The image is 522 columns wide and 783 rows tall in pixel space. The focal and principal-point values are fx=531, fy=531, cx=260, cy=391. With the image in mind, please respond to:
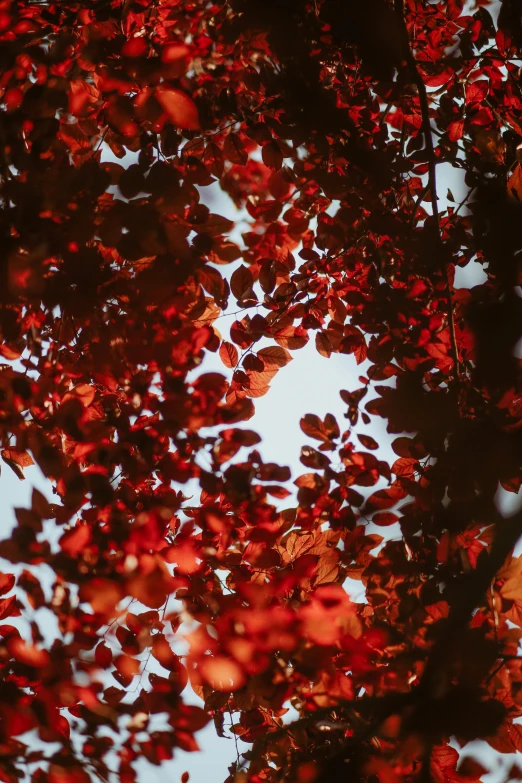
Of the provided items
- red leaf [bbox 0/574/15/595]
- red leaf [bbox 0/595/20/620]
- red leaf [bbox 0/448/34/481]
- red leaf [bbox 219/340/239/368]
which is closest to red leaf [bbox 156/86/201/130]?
red leaf [bbox 219/340/239/368]

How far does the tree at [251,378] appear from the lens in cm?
244

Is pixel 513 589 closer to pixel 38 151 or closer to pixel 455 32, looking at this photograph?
pixel 38 151

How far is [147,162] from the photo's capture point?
254 centimetres

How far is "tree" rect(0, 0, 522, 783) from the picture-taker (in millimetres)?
2436

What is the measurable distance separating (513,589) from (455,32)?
3.82 m

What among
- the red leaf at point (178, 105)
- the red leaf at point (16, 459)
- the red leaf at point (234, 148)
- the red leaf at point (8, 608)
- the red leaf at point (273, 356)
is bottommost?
the red leaf at point (8, 608)

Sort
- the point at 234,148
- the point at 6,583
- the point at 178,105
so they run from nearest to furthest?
the point at 178,105 → the point at 6,583 → the point at 234,148

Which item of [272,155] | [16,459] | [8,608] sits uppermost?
[272,155]

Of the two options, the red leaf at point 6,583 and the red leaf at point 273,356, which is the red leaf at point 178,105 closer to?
the red leaf at point 273,356

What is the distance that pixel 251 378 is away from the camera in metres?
3.18

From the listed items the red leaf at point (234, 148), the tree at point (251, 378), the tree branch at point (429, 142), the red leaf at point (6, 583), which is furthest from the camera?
the red leaf at point (234, 148)

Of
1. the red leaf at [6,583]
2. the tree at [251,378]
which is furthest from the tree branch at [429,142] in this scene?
the red leaf at [6,583]

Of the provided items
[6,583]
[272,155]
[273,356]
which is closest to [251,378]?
[273,356]

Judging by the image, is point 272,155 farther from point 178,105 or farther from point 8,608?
point 8,608
